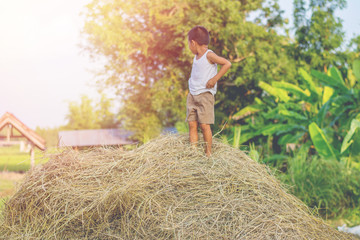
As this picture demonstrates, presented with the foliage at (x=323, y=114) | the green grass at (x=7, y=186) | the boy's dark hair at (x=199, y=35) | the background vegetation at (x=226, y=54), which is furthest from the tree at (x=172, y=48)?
the boy's dark hair at (x=199, y=35)

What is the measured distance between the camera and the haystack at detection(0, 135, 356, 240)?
345cm

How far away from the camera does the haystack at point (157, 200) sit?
3.45 m

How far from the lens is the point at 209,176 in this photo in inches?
152

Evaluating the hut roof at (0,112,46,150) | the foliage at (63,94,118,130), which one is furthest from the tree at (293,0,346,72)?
the foliage at (63,94,118,130)

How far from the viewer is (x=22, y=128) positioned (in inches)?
504

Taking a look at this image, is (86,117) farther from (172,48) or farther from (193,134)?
(193,134)

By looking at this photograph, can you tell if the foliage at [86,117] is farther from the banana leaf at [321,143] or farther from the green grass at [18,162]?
the banana leaf at [321,143]

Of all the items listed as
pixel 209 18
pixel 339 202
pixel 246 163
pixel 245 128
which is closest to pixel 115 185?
pixel 246 163

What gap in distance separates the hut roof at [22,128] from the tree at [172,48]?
4.70 m

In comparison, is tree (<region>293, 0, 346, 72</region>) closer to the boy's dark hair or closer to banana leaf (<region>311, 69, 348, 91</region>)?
banana leaf (<region>311, 69, 348, 91</region>)

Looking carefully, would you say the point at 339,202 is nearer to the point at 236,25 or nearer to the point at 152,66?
the point at 236,25

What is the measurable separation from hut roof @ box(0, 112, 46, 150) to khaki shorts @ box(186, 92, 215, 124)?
954cm

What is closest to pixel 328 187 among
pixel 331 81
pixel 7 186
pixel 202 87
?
pixel 331 81

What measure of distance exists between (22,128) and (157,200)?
10560mm
